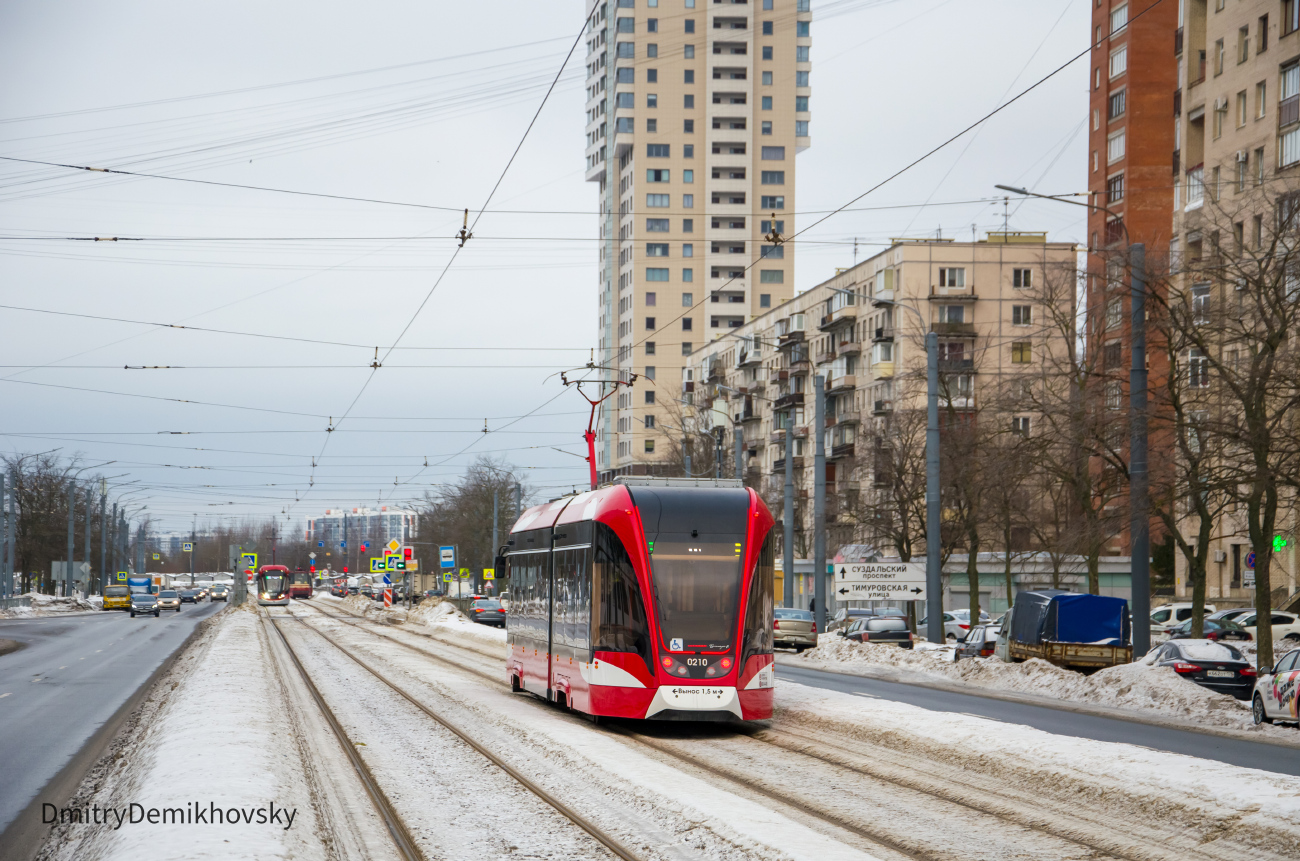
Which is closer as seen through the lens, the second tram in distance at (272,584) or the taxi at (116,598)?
the taxi at (116,598)

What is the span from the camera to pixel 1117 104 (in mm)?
81500

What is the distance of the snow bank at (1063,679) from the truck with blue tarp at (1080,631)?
6.91 feet

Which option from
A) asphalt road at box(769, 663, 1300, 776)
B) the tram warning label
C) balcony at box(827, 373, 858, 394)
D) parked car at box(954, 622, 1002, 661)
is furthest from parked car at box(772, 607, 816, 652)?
balcony at box(827, 373, 858, 394)

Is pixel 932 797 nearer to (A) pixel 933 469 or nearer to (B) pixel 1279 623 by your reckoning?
(A) pixel 933 469

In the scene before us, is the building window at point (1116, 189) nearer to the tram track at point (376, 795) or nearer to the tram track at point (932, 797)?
the tram track at point (376, 795)

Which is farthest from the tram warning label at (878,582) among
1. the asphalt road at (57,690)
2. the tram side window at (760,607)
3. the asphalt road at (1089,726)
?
the tram side window at (760,607)

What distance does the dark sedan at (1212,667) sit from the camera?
27094mm

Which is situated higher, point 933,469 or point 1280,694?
point 933,469

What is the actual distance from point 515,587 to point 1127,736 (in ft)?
34.5

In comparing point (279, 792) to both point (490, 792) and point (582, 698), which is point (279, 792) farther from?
point (582, 698)

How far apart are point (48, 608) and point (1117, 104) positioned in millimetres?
69279

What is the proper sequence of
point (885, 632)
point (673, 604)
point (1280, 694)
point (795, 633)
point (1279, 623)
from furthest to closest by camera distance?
1. point (1279, 623)
2. point (795, 633)
3. point (885, 632)
4. point (1280, 694)
5. point (673, 604)

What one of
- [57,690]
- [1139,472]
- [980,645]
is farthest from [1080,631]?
[57,690]

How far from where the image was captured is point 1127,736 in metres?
18.8
